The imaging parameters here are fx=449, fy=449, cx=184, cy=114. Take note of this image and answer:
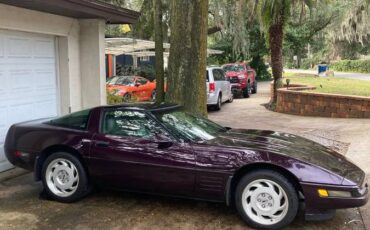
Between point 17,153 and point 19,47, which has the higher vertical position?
point 19,47

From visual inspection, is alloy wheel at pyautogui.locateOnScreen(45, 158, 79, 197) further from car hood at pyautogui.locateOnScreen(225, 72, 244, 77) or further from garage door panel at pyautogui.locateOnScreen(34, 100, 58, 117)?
Answer: car hood at pyautogui.locateOnScreen(225, 72, 244, 77)

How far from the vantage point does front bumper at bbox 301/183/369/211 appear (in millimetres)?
4590

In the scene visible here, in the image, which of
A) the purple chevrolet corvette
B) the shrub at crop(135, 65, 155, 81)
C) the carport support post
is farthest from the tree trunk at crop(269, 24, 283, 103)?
the purple chevrolet corvette

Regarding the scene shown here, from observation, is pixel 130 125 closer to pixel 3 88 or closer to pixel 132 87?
pixel 3 88

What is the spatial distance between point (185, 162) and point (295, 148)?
4.33 ft

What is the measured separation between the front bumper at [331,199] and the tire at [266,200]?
152 millimetres

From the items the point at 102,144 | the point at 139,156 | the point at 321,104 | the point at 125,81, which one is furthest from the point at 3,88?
the point at 125,81

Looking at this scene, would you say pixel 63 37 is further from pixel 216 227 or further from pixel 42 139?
pixel 216 227

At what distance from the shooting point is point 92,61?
9.70m

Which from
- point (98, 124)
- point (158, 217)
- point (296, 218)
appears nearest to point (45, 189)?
point (98, 124)

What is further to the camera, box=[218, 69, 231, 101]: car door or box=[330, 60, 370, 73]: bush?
box=[330, 60, 370, 73]: bush

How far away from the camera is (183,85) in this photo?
8.28 meters

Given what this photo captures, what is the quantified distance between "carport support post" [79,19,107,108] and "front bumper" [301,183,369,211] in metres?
6.12

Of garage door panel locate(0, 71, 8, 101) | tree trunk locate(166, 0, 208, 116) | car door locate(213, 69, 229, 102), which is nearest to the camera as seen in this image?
garage door panel locate(0, 71, 8, 101)
